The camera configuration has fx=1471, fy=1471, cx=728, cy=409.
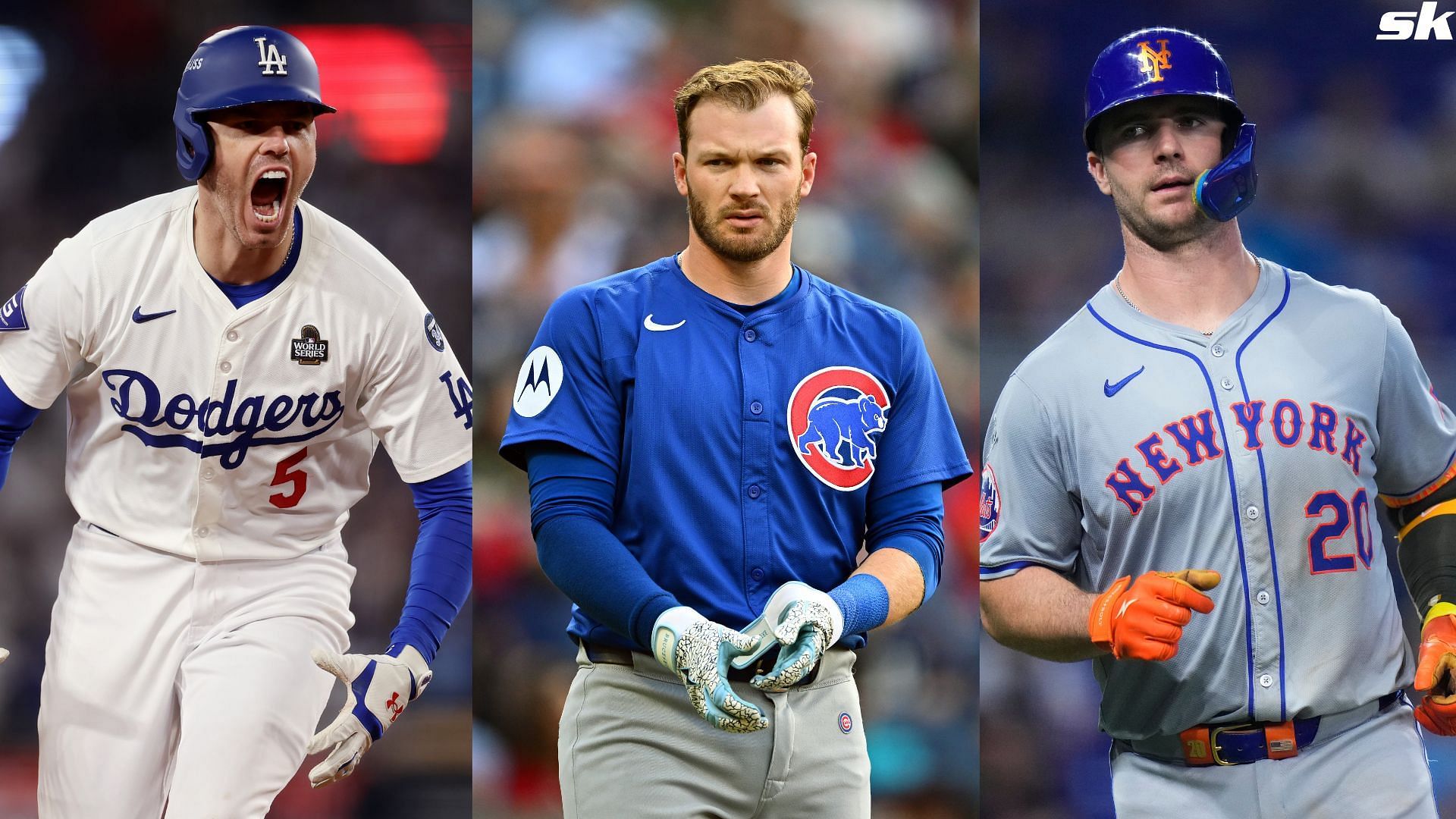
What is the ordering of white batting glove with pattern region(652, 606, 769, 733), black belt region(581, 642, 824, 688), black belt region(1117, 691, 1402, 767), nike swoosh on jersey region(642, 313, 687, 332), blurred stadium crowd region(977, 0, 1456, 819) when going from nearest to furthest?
white batting glove with pattern region(652, 606, 769, 733) → black belt region(581, 642, 824, 688) → nike swoosh on jersey region(642, 313, 687, 332) → black belt region(1117, 691, 1402, 767) → blurred stadium crowd region(977, 0, 1456, 819)

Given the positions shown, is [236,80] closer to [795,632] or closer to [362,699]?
[362,699]

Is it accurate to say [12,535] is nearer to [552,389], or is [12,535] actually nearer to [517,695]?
[517,695]

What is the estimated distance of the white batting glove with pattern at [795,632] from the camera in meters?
2.47

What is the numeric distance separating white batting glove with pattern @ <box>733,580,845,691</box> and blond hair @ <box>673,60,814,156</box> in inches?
35.7

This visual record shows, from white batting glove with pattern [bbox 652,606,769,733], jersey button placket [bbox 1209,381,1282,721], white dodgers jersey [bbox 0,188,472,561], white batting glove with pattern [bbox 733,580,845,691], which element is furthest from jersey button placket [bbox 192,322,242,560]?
jersey button placket [bbox 1209,381,1282,721]

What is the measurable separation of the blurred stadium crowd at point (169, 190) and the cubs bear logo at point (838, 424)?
134 cm

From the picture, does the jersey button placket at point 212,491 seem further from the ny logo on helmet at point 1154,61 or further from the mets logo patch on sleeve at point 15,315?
the ny logo on helmet at point 1154,61

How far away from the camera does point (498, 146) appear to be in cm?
375

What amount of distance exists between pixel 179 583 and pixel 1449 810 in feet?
10.1

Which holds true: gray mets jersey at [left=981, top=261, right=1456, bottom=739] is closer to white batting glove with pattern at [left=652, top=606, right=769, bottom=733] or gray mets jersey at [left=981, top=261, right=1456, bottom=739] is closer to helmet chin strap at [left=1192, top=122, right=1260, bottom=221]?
helmet chin strap at [left=1192, top=122, right=1260, bottom=221]

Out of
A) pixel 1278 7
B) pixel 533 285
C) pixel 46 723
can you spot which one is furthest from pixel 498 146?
pixel 1278 7

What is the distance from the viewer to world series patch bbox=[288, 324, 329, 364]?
133 inches

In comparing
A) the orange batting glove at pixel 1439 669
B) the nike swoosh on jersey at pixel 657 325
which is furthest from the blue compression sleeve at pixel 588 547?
the orange batting glove at pixel 1439 669

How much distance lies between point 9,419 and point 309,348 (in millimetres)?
699
